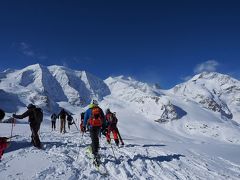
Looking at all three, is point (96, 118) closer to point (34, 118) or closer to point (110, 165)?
point (110, 165)

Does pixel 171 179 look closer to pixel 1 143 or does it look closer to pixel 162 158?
pixel 162 158

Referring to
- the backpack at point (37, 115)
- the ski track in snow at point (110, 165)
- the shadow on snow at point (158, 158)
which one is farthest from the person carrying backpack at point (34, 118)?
the shadow on snow at point (158, 158)

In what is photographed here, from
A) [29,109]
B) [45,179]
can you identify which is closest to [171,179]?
[45,179]

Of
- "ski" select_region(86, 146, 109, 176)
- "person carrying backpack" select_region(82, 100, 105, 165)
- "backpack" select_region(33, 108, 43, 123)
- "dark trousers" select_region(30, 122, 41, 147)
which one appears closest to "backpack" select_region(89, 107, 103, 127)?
"person carrying backpack" select_region(82, 100, 105, 165)

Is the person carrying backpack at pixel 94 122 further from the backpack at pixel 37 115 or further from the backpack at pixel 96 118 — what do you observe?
the backpack at pixel 37 115

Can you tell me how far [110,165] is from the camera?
11.9 m

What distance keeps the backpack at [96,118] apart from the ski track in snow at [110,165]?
1471 mm

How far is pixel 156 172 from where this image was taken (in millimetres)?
11602

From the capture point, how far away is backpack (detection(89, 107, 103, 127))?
12297 mm

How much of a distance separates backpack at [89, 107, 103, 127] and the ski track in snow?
1471mm

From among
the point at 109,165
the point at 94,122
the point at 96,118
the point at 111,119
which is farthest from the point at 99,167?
the point at 111,119

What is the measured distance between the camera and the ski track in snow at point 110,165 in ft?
33.9

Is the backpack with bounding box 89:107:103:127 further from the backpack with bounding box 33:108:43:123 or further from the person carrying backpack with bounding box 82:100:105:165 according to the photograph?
the backpack with bounding box 33:108:43:123

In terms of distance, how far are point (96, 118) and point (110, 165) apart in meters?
1.86
